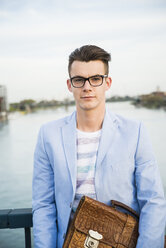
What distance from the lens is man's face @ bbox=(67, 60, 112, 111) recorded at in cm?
145

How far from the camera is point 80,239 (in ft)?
4.35

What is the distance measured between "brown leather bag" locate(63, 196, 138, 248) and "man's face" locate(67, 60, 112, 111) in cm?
48

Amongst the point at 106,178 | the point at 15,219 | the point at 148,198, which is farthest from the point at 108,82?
the point at 15,219

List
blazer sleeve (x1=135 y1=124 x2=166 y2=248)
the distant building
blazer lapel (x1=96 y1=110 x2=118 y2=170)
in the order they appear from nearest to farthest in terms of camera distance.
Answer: blazer sleeve (x1=135 y1=124 x2=166 y2=248)
blazer lapel (x1=96 y1=110 x2=118 y2=170)
the distant building

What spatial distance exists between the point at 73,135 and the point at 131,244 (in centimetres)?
61

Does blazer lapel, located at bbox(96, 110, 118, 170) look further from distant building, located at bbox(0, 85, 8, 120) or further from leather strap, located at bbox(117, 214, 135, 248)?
distant building, located at bbox(0, 85, 8, 120)

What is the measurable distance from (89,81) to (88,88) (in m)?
0.04

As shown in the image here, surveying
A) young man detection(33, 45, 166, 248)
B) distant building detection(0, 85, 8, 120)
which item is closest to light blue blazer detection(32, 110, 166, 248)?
young man detection(33, 45, 166, 248)

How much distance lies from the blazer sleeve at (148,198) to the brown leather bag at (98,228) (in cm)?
8

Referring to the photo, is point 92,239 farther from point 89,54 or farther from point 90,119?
point 89,54

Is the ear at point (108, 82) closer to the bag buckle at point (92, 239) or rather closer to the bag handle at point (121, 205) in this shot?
the bag handle at point (121, 205)

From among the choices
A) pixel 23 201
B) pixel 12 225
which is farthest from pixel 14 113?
pixel 12 225

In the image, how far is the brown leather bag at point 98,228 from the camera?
1323 millimetres

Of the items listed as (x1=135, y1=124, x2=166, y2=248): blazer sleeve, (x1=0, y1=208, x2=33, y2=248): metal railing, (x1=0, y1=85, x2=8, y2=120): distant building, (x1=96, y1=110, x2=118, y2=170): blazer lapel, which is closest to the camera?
(x1=135, y1=124, x2=166, y2=248): blazer sleeve
